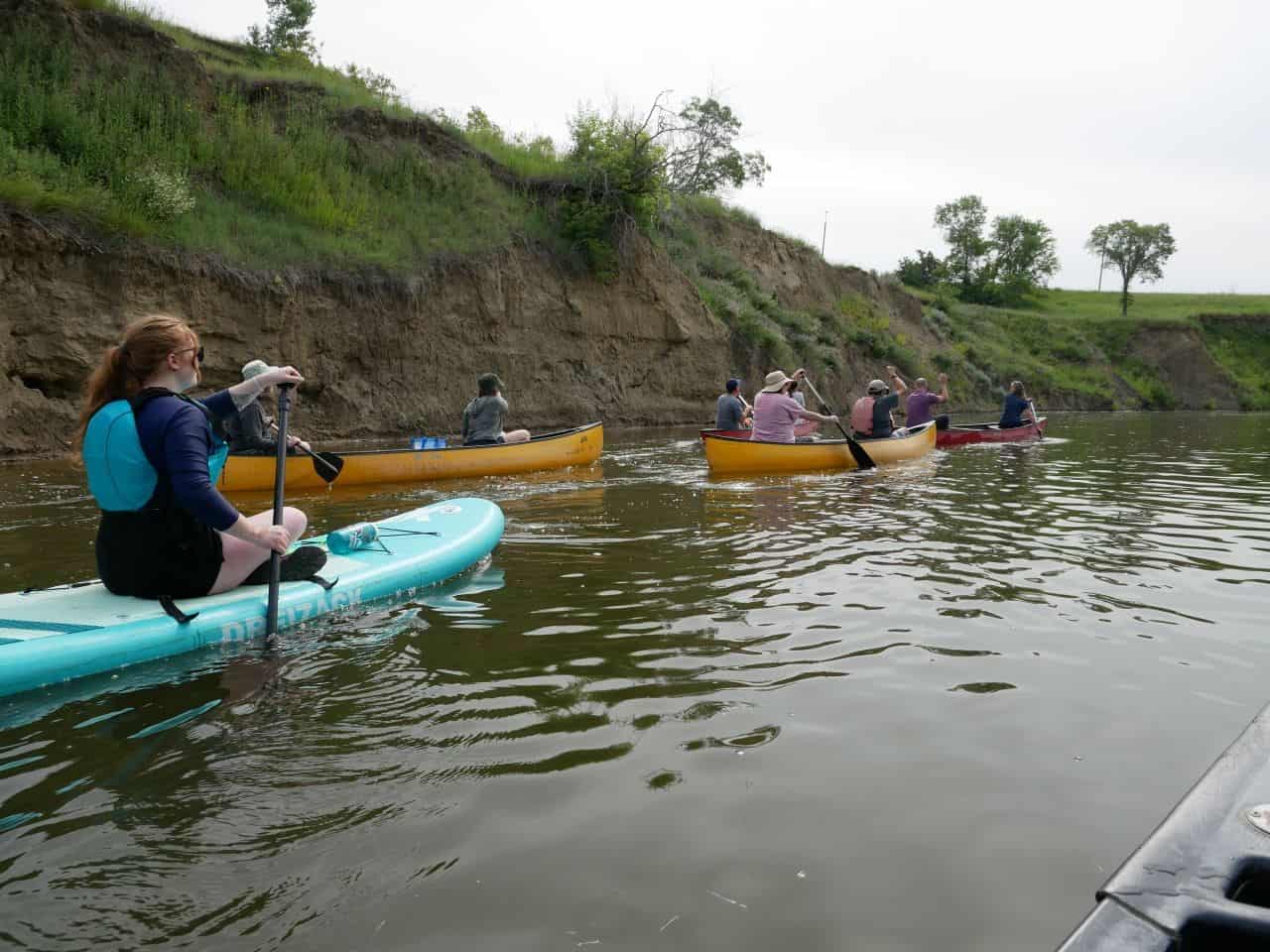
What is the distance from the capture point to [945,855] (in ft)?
8.59

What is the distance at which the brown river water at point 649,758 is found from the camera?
7.73 feet

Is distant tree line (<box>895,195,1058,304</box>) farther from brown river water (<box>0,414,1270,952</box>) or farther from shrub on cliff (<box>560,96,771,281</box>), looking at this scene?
brown river water (<box>0,414,1270,952</box>)

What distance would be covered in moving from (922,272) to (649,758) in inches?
2414

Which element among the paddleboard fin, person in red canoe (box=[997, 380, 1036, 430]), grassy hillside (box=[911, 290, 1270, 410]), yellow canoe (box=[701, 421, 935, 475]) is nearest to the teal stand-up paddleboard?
the paddleboard fin

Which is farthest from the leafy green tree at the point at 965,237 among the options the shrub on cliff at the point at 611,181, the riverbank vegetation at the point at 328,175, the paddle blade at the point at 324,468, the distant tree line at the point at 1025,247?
the paddle blade at the point at 324,468

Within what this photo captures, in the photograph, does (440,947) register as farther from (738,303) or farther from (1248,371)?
(1248,371)

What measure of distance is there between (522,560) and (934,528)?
3.74 meters

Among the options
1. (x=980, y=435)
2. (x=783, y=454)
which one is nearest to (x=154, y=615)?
(x=783, y=454)

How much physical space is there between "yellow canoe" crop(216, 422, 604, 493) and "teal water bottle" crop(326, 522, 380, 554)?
455 centimetres

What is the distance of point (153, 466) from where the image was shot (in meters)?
4.06

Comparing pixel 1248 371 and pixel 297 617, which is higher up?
pixel 1248 371

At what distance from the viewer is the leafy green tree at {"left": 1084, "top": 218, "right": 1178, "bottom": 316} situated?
66.2 meters

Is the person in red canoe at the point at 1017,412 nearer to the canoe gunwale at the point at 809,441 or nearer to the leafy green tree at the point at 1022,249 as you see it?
the canoe gunwale at the point at 809,441

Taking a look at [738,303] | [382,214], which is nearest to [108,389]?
[382,214]
